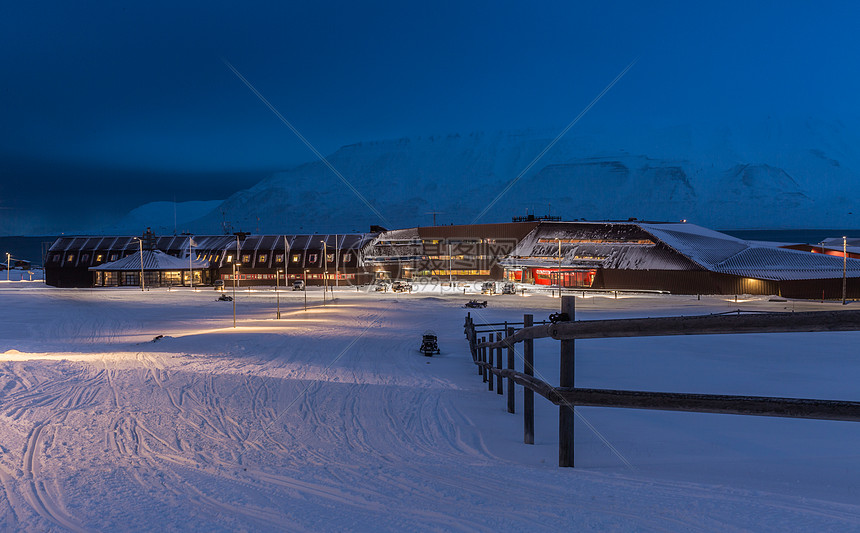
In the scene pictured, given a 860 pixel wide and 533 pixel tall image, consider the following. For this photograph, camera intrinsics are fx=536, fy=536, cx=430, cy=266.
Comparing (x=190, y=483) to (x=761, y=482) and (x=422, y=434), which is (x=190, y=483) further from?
(x=761, y=482)

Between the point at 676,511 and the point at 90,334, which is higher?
the point at 676,511

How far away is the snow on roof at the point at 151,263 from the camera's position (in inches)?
3036

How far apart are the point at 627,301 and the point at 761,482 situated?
4712cm

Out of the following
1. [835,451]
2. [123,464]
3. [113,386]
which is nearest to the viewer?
[123,464]

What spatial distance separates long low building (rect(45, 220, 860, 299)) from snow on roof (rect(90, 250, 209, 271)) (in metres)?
0.19

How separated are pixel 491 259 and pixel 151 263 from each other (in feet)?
164

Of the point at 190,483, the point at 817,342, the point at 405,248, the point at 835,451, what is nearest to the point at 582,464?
the point at 835,451

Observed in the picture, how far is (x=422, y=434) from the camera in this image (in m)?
8.29

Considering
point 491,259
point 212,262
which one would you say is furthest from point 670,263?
point 212,262

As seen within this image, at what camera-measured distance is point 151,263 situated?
77188mm

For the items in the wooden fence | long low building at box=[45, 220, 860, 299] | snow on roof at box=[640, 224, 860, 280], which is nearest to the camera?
the wooden fence

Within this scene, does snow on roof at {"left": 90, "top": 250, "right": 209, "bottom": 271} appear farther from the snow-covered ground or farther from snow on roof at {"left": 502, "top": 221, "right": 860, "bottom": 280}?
the snow-covered ground

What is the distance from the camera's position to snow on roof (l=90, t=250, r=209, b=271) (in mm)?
77125

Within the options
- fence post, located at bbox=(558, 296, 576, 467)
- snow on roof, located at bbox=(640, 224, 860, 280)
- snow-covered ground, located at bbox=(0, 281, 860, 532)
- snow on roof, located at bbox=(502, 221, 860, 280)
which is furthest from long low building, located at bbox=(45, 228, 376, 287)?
fence post, located at bbox=(558, 296, 576, 467)
